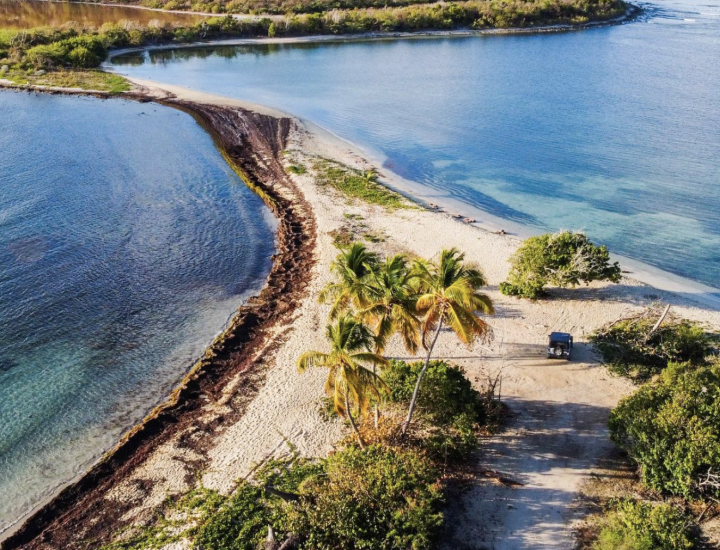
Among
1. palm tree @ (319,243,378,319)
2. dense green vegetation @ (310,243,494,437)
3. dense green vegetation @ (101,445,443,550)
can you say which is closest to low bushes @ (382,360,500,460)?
dense green vegetation @ (310,243,494,437)

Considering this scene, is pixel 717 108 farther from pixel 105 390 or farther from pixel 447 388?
pixel 105 390

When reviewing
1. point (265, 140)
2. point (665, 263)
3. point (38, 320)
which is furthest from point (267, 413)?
point (265, 140)

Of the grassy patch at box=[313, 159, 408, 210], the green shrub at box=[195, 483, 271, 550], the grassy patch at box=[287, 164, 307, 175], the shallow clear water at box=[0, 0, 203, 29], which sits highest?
the shallow clear water at box=[0, 0, 203, 29]

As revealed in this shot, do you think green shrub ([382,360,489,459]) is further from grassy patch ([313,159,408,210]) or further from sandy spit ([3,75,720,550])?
grassy patch ([313,159,408,210])

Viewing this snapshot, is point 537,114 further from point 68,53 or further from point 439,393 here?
point 68,53

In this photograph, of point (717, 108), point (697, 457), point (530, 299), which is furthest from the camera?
point (717, 108)

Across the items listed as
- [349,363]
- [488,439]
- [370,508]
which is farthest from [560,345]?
[370,508]
